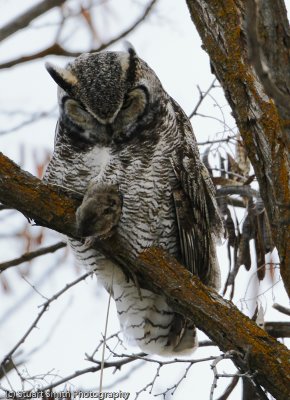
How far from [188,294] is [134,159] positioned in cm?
80

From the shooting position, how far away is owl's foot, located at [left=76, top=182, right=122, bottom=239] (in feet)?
8.92

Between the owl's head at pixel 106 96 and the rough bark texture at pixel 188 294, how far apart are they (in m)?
0.52

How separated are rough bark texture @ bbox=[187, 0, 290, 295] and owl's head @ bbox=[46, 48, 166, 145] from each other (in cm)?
77

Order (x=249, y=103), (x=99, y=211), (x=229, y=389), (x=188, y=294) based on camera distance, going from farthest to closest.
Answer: (x=229, y=389) → (x=99, y=211) → (x=188, y=294) → (x=249, y=103)

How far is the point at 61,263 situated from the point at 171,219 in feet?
5.01

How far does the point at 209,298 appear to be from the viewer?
2.57 metres

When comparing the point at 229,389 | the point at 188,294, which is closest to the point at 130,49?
the point at 188,294

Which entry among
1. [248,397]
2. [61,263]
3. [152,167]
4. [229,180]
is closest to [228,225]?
[229,180]

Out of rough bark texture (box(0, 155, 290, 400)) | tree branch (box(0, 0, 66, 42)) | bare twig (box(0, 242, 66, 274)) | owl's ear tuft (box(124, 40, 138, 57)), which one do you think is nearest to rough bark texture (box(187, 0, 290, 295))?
rough bark texture (box(0, 155, 290, 400))

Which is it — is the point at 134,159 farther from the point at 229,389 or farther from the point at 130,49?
the point at 229,389

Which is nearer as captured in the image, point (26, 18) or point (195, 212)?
point (195, 212)

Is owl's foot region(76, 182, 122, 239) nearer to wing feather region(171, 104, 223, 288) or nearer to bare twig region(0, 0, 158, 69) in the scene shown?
wing feather region(171, 104, 223, 288)

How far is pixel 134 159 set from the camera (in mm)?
3186

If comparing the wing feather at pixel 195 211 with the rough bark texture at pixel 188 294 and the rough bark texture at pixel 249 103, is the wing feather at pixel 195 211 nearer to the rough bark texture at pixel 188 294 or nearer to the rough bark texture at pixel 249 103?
the rough bark texture at pixel 188 294
